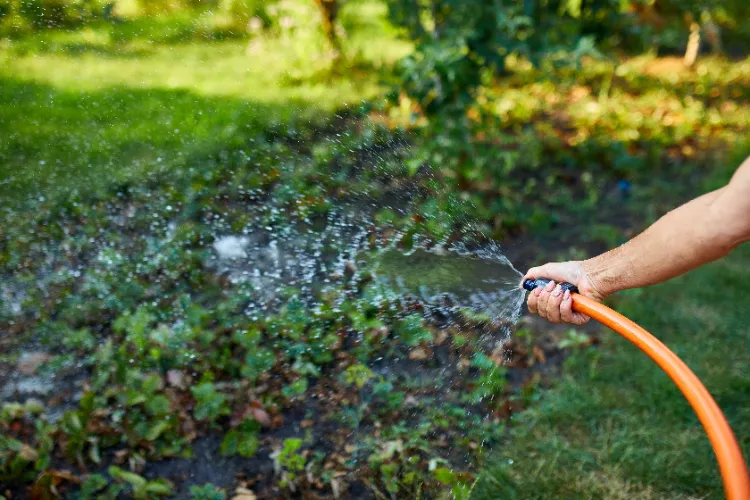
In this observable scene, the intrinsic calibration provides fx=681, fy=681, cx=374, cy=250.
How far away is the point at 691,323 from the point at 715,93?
4257mm

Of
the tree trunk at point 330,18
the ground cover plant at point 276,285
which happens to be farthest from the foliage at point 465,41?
the tree trunk at point 330,18

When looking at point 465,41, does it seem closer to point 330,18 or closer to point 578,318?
point 330,18

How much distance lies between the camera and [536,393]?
2734mm

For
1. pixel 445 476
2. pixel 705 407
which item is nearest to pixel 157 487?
pixel 445 476

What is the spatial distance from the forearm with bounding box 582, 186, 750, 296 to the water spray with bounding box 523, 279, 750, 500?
0.11 m

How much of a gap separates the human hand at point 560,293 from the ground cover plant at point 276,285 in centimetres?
73

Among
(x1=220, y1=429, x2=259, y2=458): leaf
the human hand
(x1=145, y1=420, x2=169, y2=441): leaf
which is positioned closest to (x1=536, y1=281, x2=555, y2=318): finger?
the human hand

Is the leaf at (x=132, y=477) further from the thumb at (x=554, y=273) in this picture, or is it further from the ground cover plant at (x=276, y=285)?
the thumb at (x=554, y=273)

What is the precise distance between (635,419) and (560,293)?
3.56 feet

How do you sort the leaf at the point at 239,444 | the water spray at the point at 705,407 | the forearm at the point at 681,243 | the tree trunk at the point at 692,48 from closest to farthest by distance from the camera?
the water spray at the point at 705,407, the forearm at the point at 681,243, the leaf at the point at 239,444, the tree trunk at the point at 692,48

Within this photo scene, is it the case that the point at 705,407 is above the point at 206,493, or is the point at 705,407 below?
above

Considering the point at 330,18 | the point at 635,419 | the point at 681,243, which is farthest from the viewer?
the point at 330,18

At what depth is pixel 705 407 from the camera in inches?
54.0

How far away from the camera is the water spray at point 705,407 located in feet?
4.25
